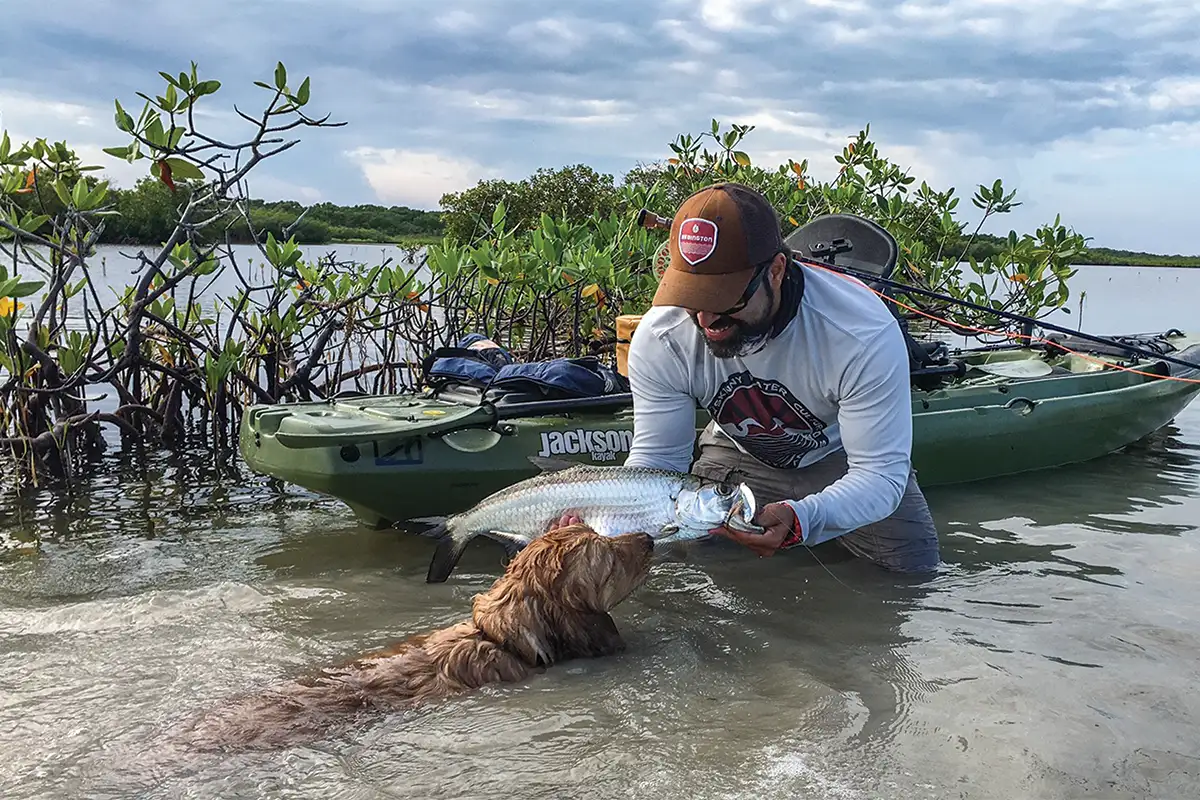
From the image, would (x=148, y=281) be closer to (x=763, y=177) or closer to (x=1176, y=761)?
(x=1176, y=761)

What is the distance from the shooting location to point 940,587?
5.86 meters

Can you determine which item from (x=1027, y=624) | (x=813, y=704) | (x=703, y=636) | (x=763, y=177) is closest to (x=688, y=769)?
(x=813, y=704)

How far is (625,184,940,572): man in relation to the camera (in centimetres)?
430

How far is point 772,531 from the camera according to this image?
4.23 m

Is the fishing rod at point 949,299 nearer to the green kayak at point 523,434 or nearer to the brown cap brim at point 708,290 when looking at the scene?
the green kayak at point 523,434

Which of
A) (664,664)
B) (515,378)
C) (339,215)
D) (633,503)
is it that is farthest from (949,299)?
(339,215)

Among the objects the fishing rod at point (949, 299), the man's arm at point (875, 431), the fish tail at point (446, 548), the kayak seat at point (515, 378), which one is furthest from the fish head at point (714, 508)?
the kayak seat at point (515, 378)

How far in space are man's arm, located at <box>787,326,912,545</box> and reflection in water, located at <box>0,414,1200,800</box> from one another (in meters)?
0.81

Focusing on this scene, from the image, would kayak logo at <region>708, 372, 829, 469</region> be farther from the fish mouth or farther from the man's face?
the fish mouth

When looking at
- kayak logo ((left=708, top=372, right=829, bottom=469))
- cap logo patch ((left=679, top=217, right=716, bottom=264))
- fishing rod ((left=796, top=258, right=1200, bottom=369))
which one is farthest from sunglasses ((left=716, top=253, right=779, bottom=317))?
fishing rod ((left=796, top=258, right=1200, bottom=369))

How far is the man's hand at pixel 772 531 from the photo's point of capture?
4219 mm

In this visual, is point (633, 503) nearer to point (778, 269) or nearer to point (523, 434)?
point (778, 269)

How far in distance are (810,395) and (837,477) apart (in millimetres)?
763

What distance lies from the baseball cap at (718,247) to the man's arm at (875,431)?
78 cm
